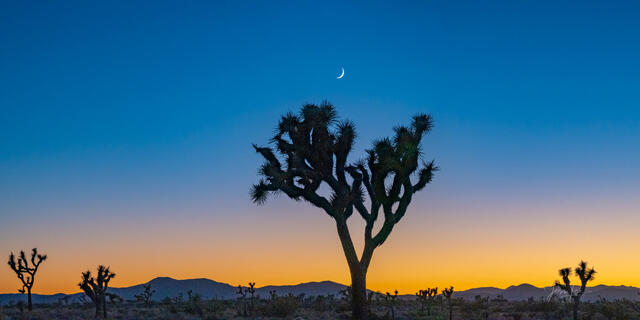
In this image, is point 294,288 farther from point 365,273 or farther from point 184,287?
point 365,273

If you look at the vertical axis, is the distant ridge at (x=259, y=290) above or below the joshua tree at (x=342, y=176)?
below

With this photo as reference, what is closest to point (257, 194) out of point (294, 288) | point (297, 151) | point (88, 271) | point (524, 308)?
point (297, 151)

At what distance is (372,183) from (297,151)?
3181 mm

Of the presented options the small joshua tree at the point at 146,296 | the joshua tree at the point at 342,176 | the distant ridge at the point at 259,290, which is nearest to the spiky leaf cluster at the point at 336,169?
the joshua tree at the point at 342,176

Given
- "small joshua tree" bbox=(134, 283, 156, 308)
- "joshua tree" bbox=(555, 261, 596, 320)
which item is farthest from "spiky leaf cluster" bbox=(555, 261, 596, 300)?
"small joshua tree" bbox=(134, 283, 156, 308)

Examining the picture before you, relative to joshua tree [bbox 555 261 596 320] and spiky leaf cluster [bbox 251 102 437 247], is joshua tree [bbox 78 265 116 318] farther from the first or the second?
joshua tree [bbox 555 261 596 320]

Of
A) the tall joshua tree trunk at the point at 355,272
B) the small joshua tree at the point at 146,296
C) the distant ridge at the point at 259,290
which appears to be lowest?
the distant ridge at the point at 259,290

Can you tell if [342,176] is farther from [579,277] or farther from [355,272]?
[579,277]

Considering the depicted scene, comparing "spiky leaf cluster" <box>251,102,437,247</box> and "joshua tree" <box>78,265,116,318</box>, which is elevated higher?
"spiky leaf cluster" <box>251,102,437,247</box>

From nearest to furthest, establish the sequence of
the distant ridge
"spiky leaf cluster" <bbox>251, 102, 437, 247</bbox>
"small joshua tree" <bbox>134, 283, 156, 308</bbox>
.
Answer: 1. "spiky leaf cluster" <bbox>251, 102, 437, 247</bbox>
2. "small joshua tree" <bbox>134, 283, 156, 308</bbox>
3. the distant ridge

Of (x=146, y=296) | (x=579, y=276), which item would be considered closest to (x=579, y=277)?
(x=579, y=276)

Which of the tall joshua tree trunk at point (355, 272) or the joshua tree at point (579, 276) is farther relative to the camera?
the joshua tree at point (579, 276)

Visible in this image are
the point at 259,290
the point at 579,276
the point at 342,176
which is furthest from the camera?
the point at 259,290

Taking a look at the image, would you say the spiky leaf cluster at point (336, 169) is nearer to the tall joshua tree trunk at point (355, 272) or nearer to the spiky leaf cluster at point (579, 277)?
the tall joshua tree trunk at point (355, 272)
